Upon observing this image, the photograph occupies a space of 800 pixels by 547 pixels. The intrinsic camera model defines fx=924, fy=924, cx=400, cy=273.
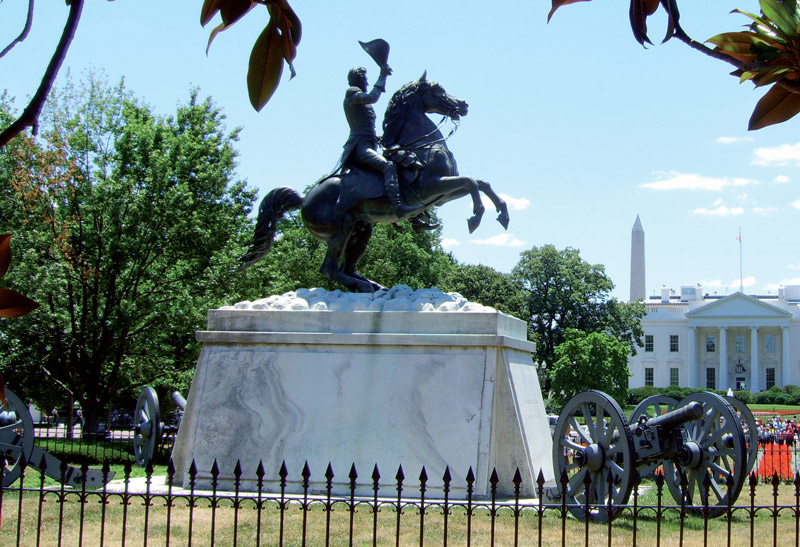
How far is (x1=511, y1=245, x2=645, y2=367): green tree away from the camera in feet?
164

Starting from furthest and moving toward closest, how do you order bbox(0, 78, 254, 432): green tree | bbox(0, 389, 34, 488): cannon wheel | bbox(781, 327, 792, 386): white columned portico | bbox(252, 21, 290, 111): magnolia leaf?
bbox(781, 327, 792, 386): white columned portico → bbox(0, 78, 254, 432): green tree → bbox(0, 389, 34, 488): cannon wheel → bbox(252, 21, 290, 111): magnolia leaf

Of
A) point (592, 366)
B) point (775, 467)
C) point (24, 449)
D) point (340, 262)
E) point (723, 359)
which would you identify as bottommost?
point (723, 359)

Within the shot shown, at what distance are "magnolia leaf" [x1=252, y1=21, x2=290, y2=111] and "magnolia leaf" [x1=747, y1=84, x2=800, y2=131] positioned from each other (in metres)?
0.73

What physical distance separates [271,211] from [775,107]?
1084 cm

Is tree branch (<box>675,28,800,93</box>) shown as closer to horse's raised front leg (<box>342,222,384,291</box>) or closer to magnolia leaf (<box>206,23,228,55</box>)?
magnolia leaf (<box>206,23,228,55</box>)

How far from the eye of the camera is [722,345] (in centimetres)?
8850

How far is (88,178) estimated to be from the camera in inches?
813

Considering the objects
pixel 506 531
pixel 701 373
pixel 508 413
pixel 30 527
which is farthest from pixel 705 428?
pixel 701 373

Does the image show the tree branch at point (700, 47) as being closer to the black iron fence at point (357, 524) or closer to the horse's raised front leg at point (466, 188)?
the black iron fence at point (357, 524)

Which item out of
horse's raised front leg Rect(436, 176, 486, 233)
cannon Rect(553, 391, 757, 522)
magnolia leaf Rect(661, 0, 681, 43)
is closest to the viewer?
magnolia leaf Rect(661, 0, 681, 43)

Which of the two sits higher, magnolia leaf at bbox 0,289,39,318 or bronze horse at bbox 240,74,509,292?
bronze horse at bbox 240,74,509,292

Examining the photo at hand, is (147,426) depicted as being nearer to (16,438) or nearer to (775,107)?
(16,438)

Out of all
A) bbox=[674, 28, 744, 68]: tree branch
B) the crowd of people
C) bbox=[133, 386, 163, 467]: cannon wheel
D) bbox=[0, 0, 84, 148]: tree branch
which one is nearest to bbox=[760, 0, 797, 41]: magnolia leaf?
bbox=[674, 28, 744, 68]: tree branch

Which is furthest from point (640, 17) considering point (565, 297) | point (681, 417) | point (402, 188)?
point (565, 297)
